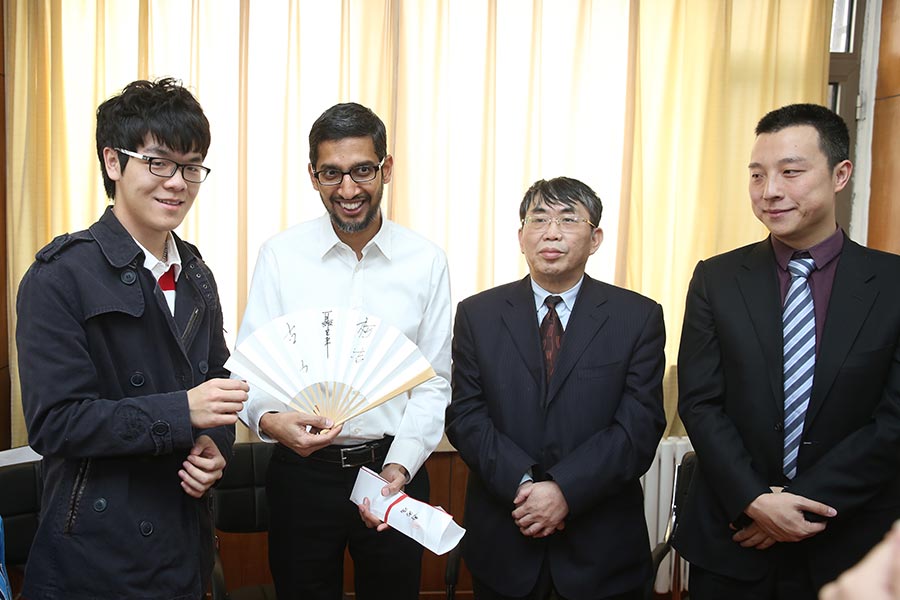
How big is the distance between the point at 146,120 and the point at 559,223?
48.5 inches

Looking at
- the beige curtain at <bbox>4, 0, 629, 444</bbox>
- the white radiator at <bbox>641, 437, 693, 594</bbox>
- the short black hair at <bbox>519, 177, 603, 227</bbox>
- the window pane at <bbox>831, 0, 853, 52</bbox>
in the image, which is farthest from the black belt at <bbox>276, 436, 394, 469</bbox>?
the window pane at <bbox>831, 0, 853, 52</bbox>

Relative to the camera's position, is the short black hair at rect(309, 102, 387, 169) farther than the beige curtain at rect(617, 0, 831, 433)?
No

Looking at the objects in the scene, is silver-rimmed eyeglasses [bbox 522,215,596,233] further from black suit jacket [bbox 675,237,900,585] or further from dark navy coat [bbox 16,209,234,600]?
dark navy coat [bbox 16,209,234,600]

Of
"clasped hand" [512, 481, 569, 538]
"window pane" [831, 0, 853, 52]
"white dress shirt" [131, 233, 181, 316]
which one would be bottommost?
"clasped hand" [512, 481, 569, 538]

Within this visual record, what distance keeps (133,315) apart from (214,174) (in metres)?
1.74

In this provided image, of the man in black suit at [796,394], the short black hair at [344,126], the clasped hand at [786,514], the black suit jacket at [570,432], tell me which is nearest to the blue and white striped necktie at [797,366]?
the man in black suit at [796,394]

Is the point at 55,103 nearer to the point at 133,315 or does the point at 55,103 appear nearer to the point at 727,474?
the point at 133,315

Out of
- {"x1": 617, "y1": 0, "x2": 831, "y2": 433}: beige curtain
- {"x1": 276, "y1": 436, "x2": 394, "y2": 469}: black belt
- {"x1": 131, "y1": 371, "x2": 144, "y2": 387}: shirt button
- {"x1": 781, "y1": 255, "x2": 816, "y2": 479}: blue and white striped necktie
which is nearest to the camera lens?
{"x1": 131, "y1": 371, "x2": 144, "y2": 387}: shirt button

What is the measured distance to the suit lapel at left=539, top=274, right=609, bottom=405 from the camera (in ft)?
7.34

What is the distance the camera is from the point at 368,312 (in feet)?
7.57

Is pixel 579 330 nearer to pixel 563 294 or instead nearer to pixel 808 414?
pixel 563 294

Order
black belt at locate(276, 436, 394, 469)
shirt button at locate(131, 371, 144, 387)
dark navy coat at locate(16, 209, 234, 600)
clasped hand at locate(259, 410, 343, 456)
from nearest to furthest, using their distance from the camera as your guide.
→ 1. dark navy coat at locate(16, 209, 234, 600)
2. shirt button at locate(131, 371, 144, 387)
3. clasped hand at locate(259, 410, 343, 456)
4. black belt at locate(276, 436, 394, 469)

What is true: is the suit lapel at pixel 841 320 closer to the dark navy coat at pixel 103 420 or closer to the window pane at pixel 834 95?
the dark navy coat at pixel 103 420

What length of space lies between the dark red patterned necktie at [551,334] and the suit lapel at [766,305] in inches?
22.2
